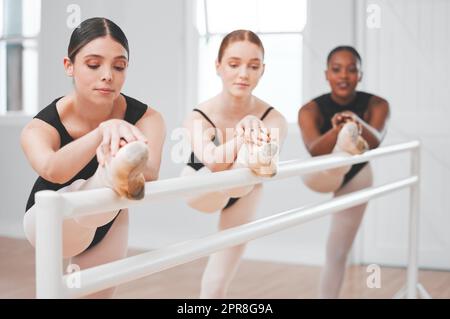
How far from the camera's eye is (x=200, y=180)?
2.73 ft

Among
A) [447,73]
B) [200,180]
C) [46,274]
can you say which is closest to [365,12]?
[447,73]

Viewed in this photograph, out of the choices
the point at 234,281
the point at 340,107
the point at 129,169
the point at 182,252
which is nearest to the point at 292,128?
the point at 340,107

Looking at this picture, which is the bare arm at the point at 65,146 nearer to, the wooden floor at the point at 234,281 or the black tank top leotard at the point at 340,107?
the wooden floor at the point at 234,281

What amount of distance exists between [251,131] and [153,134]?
0.75 ft

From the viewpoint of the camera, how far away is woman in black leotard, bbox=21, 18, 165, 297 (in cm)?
62

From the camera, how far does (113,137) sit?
2.10 feet

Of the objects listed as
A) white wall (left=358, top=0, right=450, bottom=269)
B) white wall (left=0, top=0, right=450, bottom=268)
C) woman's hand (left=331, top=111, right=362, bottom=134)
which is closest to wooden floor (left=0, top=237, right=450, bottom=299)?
white wall (left=0, top=0, right=450, bottom=268)

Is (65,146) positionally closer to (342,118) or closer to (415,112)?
(342,118)

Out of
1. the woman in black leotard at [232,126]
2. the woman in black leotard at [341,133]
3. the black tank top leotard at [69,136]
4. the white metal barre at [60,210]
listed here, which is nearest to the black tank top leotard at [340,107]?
the woman in black leotard at [341,133]

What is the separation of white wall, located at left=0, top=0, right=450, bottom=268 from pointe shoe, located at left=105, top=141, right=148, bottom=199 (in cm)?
7

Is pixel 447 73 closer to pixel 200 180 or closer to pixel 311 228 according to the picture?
pixel 311 228

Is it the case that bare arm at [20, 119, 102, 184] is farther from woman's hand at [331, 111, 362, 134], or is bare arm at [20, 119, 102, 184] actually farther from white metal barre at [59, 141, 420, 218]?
woman's hand at [331, 111, 362, 134]

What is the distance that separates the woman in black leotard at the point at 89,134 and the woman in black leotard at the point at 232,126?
0.20 meters

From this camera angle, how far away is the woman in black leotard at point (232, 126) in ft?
2.95
